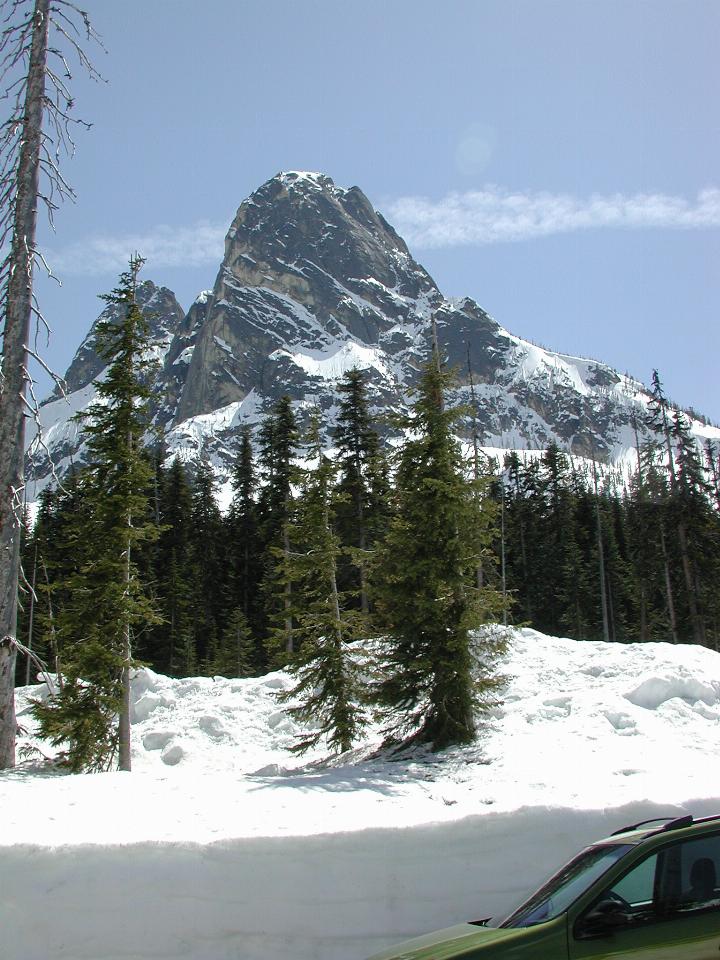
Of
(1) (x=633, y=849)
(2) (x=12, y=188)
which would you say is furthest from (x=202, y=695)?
(1) (x=633, y=849)

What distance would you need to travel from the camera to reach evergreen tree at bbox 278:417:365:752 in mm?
16812

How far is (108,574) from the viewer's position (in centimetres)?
1755

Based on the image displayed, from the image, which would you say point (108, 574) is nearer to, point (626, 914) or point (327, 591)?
point (327, 591)

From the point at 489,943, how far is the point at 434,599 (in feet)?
31.4

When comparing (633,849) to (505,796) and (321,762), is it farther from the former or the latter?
(321,762)

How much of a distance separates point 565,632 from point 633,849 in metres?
49.9

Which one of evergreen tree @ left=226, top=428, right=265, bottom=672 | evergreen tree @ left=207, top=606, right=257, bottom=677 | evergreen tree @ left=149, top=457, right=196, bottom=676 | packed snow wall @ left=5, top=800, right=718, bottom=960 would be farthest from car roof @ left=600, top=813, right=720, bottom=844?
evergreen tree @ left=226, top=428, right=265, bottom=672

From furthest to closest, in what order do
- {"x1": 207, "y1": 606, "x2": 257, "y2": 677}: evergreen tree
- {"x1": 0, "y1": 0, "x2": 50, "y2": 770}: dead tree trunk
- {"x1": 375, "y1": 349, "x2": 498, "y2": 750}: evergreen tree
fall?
1. {"x1": 207, "y1": 606, "x2": 257, "y2": 677}: evergreen tree
2. {"x1": 375, "y1": 349, "x2": 498, "y2": 750}: evergreen tree
3. {"x1": 0, "y1": 0, "x2": 50, "y2": 770}: dead tree trunk

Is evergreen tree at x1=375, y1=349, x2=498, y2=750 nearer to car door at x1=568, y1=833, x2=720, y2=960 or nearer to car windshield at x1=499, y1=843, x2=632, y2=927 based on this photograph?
car windshield at x1=499, y1=843, x2=632, y2=927

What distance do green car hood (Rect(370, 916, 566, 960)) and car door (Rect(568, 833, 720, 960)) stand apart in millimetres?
126

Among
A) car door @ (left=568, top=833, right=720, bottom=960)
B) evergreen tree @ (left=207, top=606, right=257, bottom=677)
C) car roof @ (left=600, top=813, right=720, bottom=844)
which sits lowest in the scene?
evergreen tree @ (left=207, top=606, right=257, bottom=677)

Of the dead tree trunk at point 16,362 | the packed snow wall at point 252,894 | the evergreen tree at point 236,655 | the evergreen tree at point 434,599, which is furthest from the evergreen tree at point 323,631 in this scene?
the evergreen tree at point 236,655

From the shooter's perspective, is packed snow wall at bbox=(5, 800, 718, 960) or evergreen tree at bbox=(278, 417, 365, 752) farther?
evergreen tree at bbox=(278, 417, 365, 752)

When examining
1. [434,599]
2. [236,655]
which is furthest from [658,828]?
[236,655]
